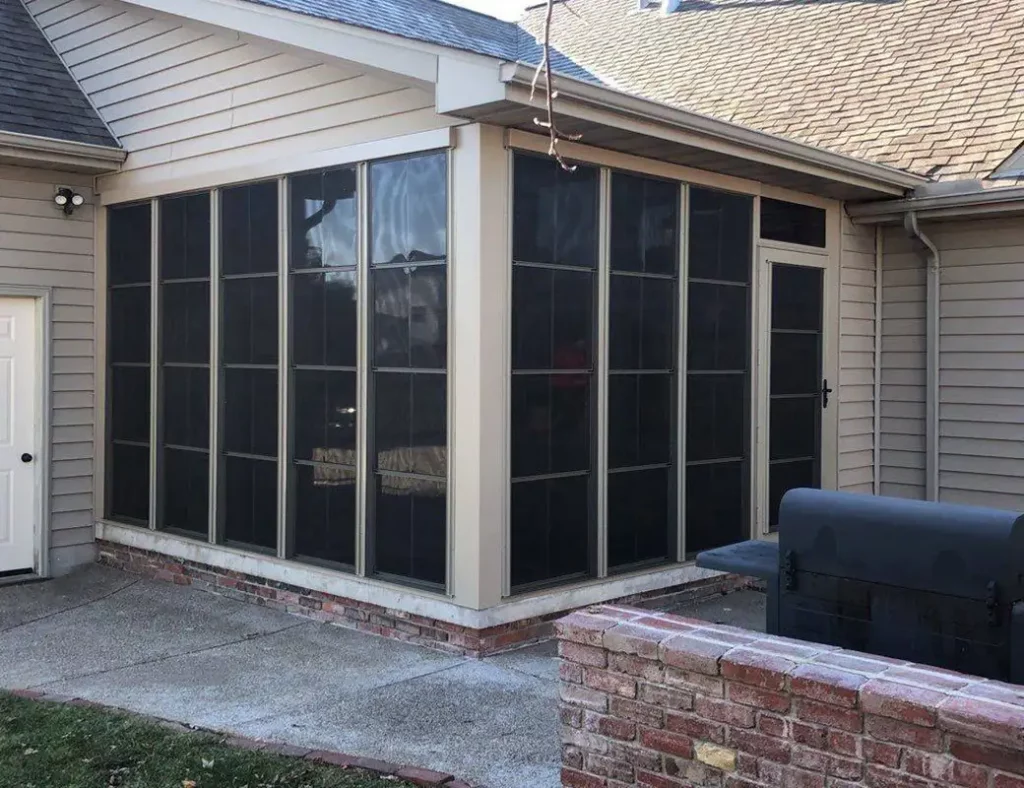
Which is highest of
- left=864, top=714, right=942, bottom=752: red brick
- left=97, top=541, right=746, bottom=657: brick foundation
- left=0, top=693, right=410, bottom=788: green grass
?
left=864, top=714, right=942, bottom=752: red brick

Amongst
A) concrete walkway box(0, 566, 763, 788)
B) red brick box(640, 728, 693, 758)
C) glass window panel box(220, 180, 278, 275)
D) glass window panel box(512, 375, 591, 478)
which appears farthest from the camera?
glass window panel box(220, 180, 278, 275)

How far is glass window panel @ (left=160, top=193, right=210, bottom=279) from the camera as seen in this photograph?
7.95 meters

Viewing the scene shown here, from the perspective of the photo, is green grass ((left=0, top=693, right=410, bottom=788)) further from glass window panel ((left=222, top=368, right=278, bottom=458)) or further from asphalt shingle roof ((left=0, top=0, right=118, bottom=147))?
asphalt shingle roof ((left=0, top=0, right=118, bottom=147))

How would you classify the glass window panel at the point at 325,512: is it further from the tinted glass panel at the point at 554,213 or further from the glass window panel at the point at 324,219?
the tinted glass panel at the point at 554,213

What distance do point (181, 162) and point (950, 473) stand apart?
6.44m

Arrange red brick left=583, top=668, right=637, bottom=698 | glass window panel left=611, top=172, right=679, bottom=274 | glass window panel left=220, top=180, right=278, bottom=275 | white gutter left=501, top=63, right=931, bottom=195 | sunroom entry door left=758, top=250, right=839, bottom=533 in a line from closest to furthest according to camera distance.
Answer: red brick left=583, top=668, right=637, bottom=698
white gutter left=501, top=63, right=931, bottom=195
glass window panel left=611, top=172, right=679, bottom=274
glass window panel left=220, top=180, right=278, bottom=275
sunroom entry door left=758, top=250, right=839, bottom=533

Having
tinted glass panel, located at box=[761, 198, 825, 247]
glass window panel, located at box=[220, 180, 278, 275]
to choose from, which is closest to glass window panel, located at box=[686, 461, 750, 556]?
tinted glass panel, located at box=[761, 198, 825, 247]

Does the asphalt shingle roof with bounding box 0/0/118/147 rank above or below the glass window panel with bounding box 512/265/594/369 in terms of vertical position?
above

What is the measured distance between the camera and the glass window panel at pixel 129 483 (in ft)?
27.9

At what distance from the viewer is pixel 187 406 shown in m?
8.15

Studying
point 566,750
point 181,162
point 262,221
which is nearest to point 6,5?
point 181,162

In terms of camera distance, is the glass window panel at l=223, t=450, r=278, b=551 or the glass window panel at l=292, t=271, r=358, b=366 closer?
the glass window panel at l=292, t=271, r=358, b=366

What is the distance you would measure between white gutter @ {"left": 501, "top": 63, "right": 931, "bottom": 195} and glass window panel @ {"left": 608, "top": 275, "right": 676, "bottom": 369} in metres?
1.01

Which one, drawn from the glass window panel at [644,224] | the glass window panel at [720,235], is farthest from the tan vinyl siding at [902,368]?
the glass window panel at [644,224]
